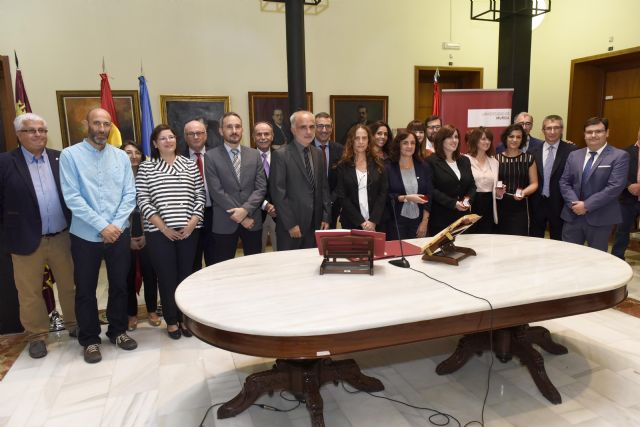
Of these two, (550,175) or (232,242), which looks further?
(550,175)

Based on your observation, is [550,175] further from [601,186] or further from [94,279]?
[94,279]

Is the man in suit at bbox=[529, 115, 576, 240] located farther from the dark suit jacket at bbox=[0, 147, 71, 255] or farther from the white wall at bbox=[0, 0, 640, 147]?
the dark suit jacket at bbox=[0, 147, 71, 255]

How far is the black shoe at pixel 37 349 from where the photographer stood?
315cm

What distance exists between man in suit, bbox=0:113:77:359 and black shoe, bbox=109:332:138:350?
491mm

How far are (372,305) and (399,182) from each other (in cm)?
211

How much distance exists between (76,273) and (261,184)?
4.79 ft

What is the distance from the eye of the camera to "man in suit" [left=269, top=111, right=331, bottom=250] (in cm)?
352

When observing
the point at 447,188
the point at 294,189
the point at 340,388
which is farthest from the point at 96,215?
the point at 447,188

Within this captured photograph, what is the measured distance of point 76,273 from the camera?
3.11 meters

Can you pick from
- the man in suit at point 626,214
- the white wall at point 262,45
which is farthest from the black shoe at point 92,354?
the man in suit at point 626,214

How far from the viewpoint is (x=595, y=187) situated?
3795 mm

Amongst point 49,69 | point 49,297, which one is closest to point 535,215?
point 49,297

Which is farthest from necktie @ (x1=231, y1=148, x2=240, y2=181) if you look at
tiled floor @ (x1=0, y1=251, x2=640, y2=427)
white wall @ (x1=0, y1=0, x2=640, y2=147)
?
white wall @ (x1=0, y1=0, x2=640, y2=147)

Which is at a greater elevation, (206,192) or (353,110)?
(353,110)
